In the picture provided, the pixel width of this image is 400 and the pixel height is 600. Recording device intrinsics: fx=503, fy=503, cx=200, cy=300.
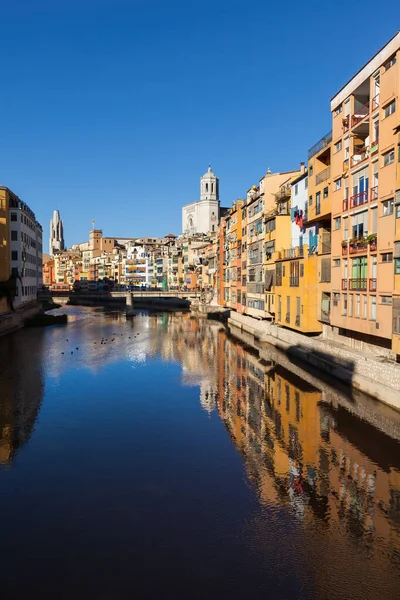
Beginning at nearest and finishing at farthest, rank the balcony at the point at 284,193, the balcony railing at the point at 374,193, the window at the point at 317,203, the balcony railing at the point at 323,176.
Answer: the balcony railing at the point at 374,193 → the balcony railing at the point at 323,176 → the window at the point at 317,203 → the balcony at the point at 284,193

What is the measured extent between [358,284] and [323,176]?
1155 centimetres

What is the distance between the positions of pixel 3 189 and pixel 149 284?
3858 inches

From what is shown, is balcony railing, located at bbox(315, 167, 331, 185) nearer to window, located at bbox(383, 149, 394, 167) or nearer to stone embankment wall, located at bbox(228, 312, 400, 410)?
window, located at bbox(383, 149, 394, 167)

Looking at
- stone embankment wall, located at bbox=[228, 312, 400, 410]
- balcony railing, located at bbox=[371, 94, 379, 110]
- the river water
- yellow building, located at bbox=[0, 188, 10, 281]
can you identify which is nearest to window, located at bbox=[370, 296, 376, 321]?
stone embankment wall, located at bbox=[228, 312, 400, 410]

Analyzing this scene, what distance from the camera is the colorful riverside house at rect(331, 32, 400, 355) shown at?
28406mm

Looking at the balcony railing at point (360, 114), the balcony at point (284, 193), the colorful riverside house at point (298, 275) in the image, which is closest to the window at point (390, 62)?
the balcony railing at point (360, 114)

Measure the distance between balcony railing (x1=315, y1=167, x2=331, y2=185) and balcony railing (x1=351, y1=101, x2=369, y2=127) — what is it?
561 centimetres

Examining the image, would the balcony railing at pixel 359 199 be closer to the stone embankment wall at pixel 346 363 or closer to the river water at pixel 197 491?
the stone embankment wall at pixel 346 363

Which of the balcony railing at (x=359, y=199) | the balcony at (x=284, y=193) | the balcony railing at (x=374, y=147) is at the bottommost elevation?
the balcony railing at (x=359, y=199)

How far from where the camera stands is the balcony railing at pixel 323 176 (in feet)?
131

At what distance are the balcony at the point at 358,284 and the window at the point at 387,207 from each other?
15.6 feet

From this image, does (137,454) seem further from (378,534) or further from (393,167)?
(393,167)

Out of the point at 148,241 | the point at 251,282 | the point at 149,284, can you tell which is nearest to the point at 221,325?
the point at 251,282

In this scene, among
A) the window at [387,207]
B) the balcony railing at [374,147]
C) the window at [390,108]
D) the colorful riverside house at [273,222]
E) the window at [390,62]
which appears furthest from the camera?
the colorful riverside house at [273,222]
